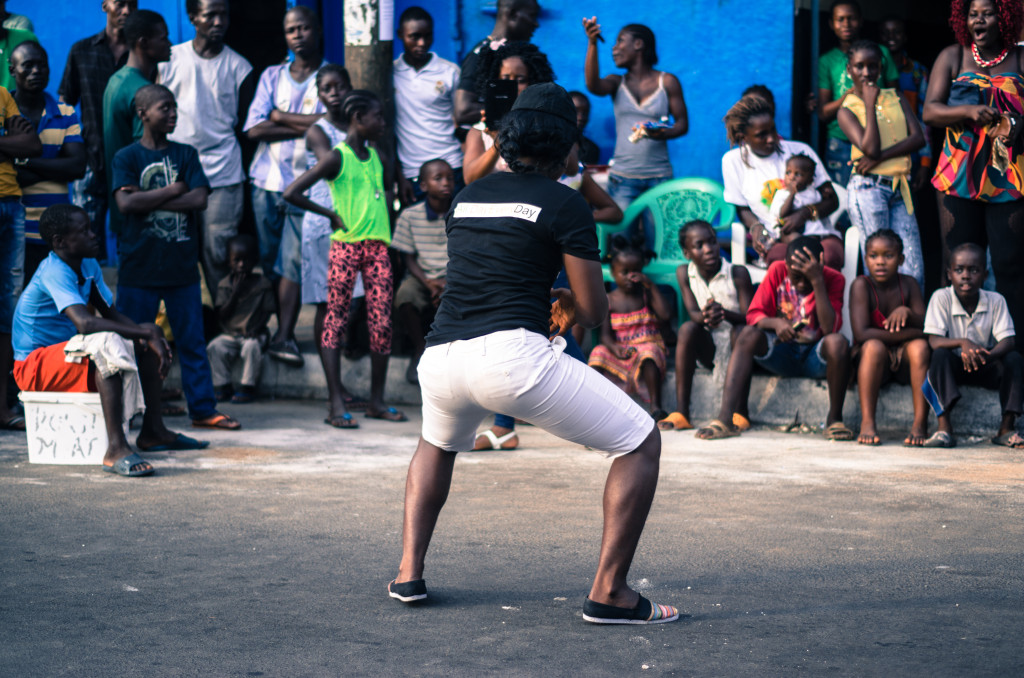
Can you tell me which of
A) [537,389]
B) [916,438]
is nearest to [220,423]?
[916,438]

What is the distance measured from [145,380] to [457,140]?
10.7 ft

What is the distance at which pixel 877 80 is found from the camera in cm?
823

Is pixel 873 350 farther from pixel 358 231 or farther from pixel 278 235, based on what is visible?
pixel 278 235

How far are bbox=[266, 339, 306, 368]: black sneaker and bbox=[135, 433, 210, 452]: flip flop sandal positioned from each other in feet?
5.99

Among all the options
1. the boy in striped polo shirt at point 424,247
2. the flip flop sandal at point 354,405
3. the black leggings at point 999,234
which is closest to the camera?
the black leggings at point 999,234

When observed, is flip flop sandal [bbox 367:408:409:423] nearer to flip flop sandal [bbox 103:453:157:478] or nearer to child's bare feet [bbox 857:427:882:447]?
flip flop sandal [bbox 103:453:157:478]

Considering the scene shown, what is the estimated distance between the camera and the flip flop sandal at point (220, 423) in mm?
7504

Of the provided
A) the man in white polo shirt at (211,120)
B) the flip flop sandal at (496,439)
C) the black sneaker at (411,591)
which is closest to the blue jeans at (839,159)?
the flip flop sandal at (496,439)

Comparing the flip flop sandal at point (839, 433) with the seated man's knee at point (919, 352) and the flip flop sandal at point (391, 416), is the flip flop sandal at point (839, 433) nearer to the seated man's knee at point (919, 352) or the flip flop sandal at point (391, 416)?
the seated man's knee at point (919, 352)

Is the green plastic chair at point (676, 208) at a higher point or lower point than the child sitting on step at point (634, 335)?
higher

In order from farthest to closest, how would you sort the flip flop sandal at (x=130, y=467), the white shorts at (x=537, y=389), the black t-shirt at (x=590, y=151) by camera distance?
the black t-shirt at (x=590, y=151) → the flip flop sandal at (x=130, y=467) → the white shorts at (x=537, y=389)

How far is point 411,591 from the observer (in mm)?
3967

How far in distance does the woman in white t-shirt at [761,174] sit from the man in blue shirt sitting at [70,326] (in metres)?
3.95

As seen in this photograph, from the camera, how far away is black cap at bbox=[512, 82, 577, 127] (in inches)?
152
